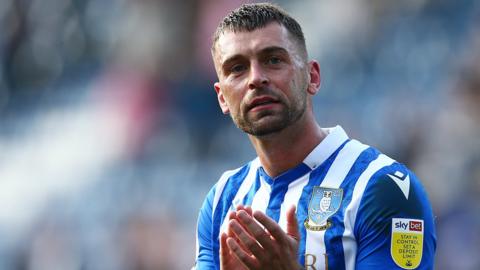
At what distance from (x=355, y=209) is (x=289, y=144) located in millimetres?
435

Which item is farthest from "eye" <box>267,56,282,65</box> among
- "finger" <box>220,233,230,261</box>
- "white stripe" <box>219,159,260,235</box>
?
"finger" <box>220,233,230,261</box>

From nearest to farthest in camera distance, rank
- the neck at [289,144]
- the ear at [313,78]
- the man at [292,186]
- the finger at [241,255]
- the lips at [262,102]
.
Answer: the finger at [241,255] < the man at [292,186] < the lips at [262,102] < the neck at [289,144] < the ear at [313,78]

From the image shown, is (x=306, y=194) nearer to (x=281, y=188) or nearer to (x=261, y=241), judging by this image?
(x=281, y=188)

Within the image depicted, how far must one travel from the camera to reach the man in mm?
2889

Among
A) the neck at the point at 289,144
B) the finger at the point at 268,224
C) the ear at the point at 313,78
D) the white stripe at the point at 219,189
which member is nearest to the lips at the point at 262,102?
the neck at the point at 289,144

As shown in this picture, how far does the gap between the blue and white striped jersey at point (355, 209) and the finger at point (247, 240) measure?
339 mm

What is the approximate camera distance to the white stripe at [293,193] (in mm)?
3250

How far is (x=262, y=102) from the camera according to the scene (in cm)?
318

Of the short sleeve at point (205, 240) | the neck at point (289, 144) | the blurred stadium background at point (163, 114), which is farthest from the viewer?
the blurred stadium background at point (163, 114)

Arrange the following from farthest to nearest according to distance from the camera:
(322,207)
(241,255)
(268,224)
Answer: (322,207), (241,255), (268,224)

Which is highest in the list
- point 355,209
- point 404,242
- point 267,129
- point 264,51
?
point 264,51

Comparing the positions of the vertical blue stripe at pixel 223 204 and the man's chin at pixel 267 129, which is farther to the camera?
the vertical blue stripe at pixel 223 204

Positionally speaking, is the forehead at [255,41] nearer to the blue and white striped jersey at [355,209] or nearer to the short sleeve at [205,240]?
the blue and white striped jersey at [355,209]

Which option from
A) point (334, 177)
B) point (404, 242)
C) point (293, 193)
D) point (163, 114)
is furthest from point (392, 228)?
point (163, 114)
